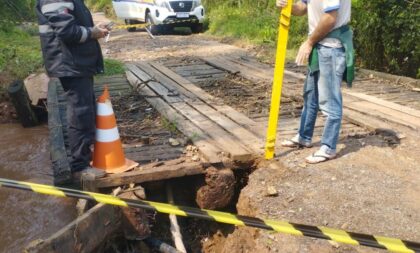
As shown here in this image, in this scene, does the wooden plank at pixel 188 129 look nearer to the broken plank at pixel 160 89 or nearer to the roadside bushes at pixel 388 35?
the broken plank at pixel 160 89

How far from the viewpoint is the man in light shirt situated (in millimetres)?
4018

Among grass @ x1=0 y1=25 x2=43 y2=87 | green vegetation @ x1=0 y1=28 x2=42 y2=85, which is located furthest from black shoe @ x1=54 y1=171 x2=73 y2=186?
green vegetation @ x1=0 y1=28 x2=42 y2=85

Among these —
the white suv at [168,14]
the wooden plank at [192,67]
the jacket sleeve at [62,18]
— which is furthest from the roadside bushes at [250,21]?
the jacket sleeve at [62,18]

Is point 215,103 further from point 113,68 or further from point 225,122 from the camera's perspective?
point 113,68

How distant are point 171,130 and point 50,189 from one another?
2.66 m

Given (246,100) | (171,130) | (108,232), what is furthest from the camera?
(246,100)

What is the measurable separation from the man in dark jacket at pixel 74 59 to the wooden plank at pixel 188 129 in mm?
1091

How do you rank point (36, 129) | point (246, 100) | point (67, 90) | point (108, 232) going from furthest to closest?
1. point (36, 129)
2. point (246, 100)
3. point (67, 90)
4. point (108, 232)

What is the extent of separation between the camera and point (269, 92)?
22.8ft

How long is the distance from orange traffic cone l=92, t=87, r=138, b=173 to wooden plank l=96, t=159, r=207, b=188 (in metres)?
0.12

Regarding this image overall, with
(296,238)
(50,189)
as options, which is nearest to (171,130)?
(296,238)

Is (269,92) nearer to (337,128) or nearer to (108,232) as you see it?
(337,128)

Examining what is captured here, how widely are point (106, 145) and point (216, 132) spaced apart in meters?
1.40

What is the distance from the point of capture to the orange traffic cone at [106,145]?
4.16 meters
